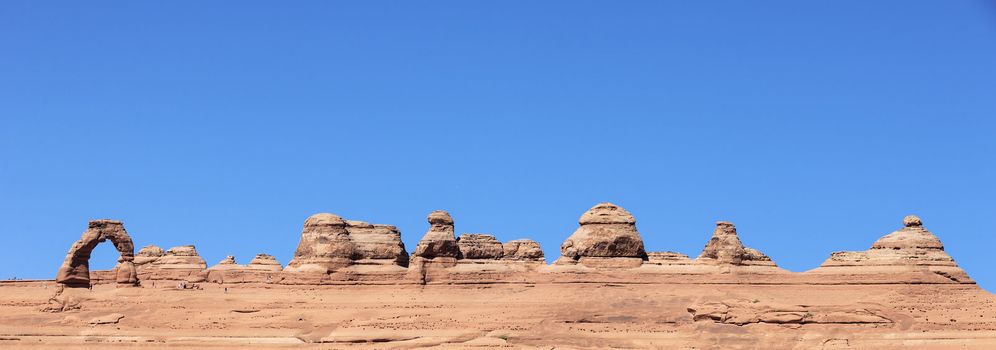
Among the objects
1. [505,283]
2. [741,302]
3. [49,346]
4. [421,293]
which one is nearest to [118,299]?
[49,346]

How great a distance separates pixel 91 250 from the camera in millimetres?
62469

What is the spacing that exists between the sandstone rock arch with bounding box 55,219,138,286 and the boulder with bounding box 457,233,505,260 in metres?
15.1

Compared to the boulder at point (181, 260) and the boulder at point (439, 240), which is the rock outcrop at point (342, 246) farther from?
the boulder at point (181, 260)

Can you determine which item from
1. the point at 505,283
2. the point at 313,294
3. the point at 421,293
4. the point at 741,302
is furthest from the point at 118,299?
the point at 741,302

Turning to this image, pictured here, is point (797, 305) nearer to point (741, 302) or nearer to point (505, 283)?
point (741, 302)

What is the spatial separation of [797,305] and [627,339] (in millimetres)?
7558

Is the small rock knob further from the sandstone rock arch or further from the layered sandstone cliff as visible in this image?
the sandstone rock arch

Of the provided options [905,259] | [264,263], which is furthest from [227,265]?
[905,259]

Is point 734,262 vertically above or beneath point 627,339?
above

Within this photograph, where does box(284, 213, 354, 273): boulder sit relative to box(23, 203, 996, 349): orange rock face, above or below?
above

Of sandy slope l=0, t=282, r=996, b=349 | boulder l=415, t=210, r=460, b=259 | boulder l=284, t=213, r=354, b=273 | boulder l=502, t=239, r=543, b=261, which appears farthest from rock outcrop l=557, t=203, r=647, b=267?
boulder l=284, t=213, r=354, b=273

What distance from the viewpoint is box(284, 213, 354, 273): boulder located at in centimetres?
5956

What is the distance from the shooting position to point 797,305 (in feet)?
185

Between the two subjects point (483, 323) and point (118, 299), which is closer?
point (483, 323)
